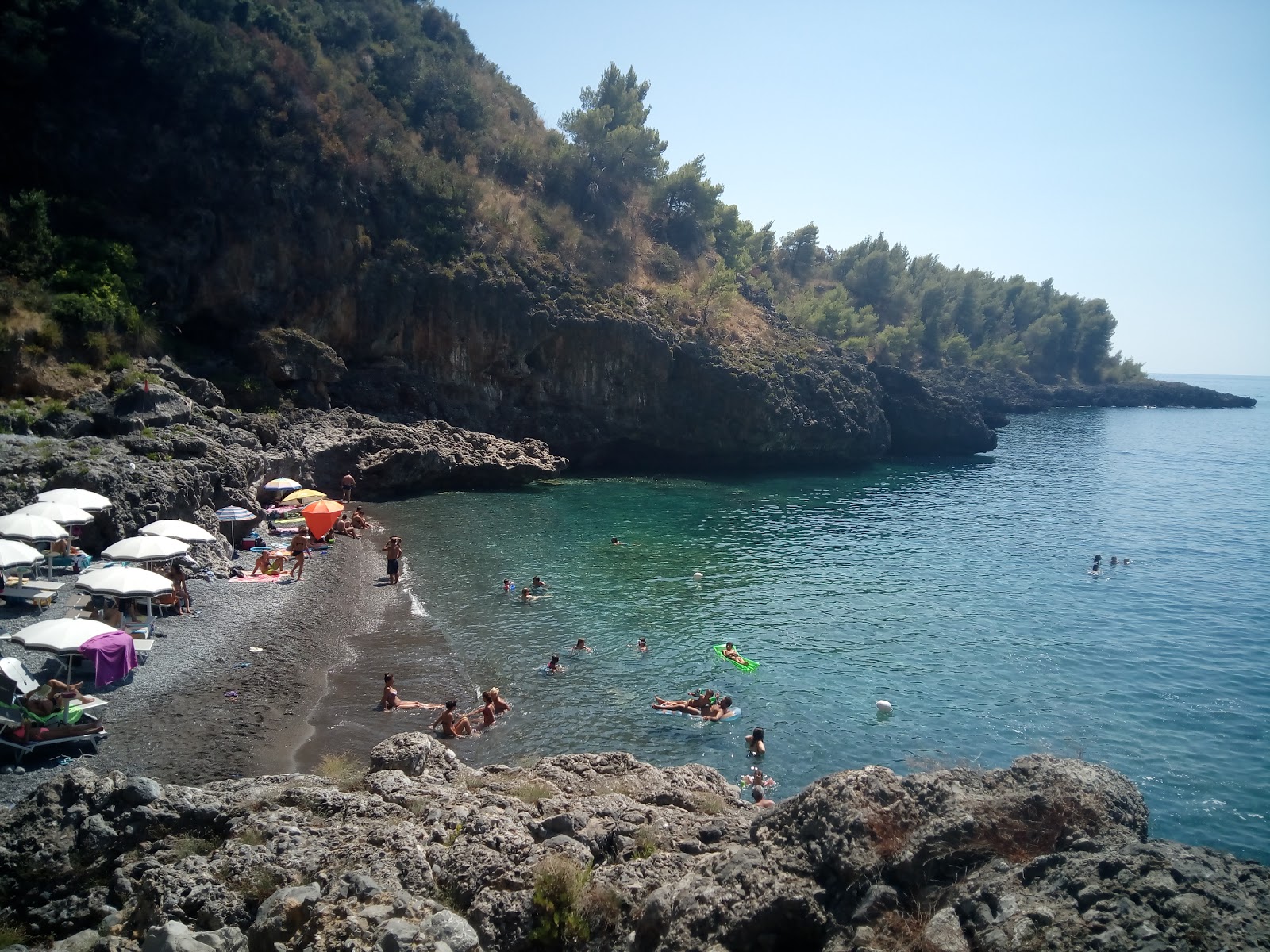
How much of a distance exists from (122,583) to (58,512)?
13.1ft

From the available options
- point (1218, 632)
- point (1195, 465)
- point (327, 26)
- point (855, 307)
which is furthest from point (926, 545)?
point (855, 307)

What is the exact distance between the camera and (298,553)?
999 inches

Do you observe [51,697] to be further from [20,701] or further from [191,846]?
[191,846]

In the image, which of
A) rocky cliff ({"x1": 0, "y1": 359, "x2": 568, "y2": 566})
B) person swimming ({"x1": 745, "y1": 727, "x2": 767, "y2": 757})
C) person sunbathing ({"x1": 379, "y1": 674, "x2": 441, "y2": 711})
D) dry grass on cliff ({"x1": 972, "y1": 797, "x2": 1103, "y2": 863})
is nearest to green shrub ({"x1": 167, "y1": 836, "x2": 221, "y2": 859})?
dry grass on cliff ({"x1": 972, "y1": 797, "x2": 1103, "y2": 863})

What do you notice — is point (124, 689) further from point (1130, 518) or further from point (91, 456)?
point (1130, 518)

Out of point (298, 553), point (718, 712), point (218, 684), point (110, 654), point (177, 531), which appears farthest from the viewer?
point (298, 553)

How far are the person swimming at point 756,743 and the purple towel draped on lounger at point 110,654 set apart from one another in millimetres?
12701

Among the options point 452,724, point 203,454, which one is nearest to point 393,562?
point 203,454

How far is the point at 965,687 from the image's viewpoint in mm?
21047

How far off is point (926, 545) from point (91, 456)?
3243 centimetres

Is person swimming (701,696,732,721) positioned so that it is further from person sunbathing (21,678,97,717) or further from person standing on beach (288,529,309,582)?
person standing on beach (288,529,309,582)

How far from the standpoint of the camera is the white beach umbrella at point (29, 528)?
17.6 m

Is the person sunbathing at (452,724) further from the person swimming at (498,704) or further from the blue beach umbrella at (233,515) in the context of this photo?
the blue beach umbrella at (233,515)

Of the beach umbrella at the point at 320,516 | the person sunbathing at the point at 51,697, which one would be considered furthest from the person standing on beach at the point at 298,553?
the person sunbathing at the point at 51,697
